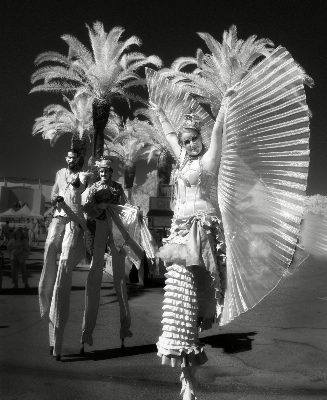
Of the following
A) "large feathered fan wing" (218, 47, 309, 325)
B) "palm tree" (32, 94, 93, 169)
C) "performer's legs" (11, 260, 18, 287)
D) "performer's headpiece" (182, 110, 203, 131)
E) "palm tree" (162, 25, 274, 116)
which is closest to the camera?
"large feathered fan wing" (218, 47, 309, 325)

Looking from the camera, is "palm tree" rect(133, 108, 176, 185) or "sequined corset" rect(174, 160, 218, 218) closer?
"sequined corset" rect(174, 160, 218, 218)

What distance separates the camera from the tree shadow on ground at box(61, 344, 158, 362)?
4.68 m

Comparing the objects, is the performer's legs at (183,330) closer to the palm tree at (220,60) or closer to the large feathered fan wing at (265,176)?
the large feathered fan wing at (265,176)

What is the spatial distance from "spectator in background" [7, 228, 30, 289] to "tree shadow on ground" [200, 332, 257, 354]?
579 centimetres

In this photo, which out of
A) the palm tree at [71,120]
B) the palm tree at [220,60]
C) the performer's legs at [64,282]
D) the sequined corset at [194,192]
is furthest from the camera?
the palm tree at [71,120]

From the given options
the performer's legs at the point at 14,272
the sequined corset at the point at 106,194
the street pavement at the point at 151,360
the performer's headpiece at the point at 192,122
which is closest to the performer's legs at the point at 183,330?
the street pavement at the point at 151,360

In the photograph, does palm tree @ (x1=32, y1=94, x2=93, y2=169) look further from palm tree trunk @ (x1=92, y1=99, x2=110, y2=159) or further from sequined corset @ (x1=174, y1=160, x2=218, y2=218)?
sequined corset @ (x1=174, y1=160, x2=218, y2=218)

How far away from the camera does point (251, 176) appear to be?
3.52 meters

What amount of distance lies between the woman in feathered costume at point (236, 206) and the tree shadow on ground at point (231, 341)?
173 cm

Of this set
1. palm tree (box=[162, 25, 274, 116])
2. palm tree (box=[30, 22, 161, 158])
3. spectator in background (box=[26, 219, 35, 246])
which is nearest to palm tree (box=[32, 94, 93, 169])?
palm tree (box=[30, 22, 161, 158])

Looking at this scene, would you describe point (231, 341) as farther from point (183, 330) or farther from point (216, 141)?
point (216, 141)

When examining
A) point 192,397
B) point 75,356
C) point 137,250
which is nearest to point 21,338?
point 75,356

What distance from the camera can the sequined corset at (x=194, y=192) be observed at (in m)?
3.57

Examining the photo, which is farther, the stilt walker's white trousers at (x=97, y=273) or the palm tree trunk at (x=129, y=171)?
the palm tree trunk at (x=129, y=171)
